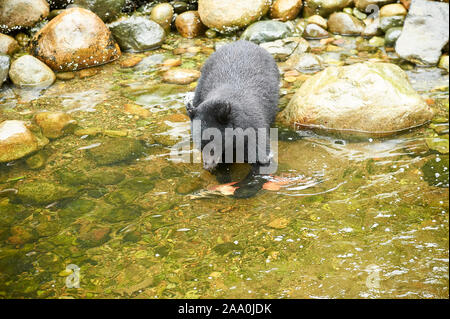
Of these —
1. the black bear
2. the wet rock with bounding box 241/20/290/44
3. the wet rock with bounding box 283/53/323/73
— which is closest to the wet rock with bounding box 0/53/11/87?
the black bear

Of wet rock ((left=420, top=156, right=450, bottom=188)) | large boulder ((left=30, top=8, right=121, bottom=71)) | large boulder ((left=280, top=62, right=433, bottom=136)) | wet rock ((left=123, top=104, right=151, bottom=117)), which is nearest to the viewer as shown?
wet rock ((left=420, top=156, right=450, bottom=188))

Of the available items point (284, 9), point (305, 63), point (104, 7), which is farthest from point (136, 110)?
point (284, 9)

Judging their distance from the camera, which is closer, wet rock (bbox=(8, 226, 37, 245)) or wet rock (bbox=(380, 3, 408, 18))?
wet rock (bbox=(8, 226, 37, 245))

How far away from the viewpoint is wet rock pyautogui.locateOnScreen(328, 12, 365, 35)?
27.8 ft

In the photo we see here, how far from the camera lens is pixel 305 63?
24.3ft

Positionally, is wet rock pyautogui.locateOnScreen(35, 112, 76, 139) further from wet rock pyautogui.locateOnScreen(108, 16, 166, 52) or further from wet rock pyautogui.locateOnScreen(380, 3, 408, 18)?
wet rock pyautogui.locateOnScreen(380, 3, 408, 18)

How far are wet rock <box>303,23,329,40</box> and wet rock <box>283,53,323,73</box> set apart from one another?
3.91 ft

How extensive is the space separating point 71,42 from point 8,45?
1.27 m

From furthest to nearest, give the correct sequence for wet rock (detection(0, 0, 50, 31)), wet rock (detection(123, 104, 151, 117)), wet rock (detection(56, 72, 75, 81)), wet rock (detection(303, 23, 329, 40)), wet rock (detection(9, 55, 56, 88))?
wet rock (detection(303, 23, 329, 40)) < wet rock (detection(0, 0, 50, 31)) < wet rock (detection(56, 72, 75, 81)) < wet rock (detection(9, 55, 56, 88)) < wet rock (detection(123, 104, 151, 117))

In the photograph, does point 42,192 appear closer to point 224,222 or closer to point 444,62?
point 224,222

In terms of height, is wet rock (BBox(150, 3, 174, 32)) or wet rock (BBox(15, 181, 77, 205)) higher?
wet rock (BBox(150, 3, 174, 32))

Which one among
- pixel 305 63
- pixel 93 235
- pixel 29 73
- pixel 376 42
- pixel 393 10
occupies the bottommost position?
pixel 93 235
